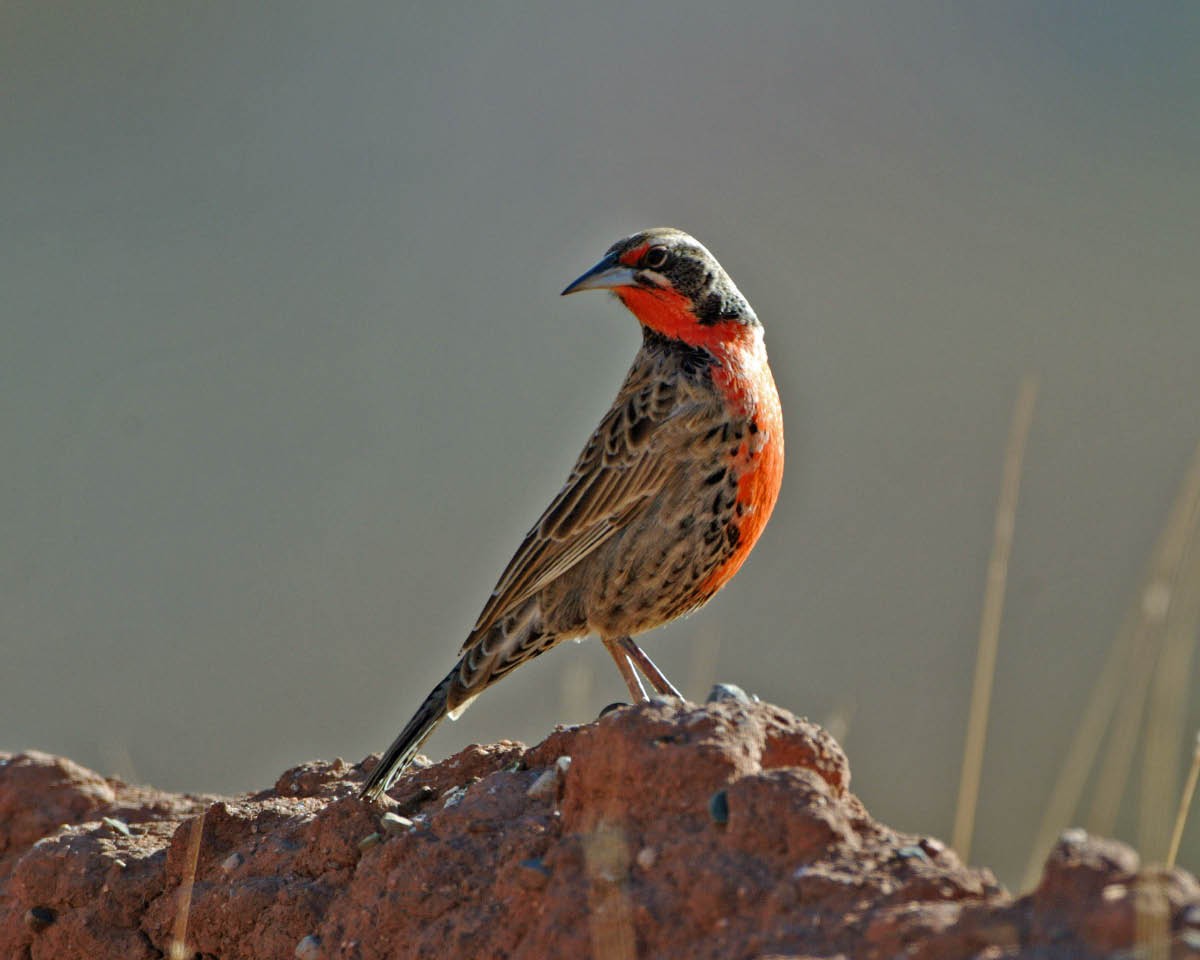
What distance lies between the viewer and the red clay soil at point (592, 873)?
2.46 m

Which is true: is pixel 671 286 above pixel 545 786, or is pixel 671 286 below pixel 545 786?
above

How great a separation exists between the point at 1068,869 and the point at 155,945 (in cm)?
238

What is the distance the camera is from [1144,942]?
2197 mm

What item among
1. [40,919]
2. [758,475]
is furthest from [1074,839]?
[40,919]

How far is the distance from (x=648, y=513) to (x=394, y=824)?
4.83 ft

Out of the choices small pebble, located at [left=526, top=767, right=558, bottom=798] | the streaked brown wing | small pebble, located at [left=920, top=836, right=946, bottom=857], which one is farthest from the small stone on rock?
small pebble, located at [left=920, top=836, right=946, bottom=857]

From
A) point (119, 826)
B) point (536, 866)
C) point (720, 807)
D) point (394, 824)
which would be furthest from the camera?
point (119, 826)

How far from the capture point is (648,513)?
16.0ft

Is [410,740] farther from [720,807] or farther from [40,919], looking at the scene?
[720,807]

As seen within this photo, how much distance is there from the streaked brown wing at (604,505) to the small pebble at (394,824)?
113 cm

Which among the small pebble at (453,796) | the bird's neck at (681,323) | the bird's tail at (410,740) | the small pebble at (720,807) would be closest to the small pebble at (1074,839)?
the small pebble at (720,807)

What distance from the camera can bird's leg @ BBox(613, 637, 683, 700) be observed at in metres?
4.83

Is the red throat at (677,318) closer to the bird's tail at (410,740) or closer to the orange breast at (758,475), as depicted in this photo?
the orange breast at (758,475)

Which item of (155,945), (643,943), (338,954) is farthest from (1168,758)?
(155,945)
